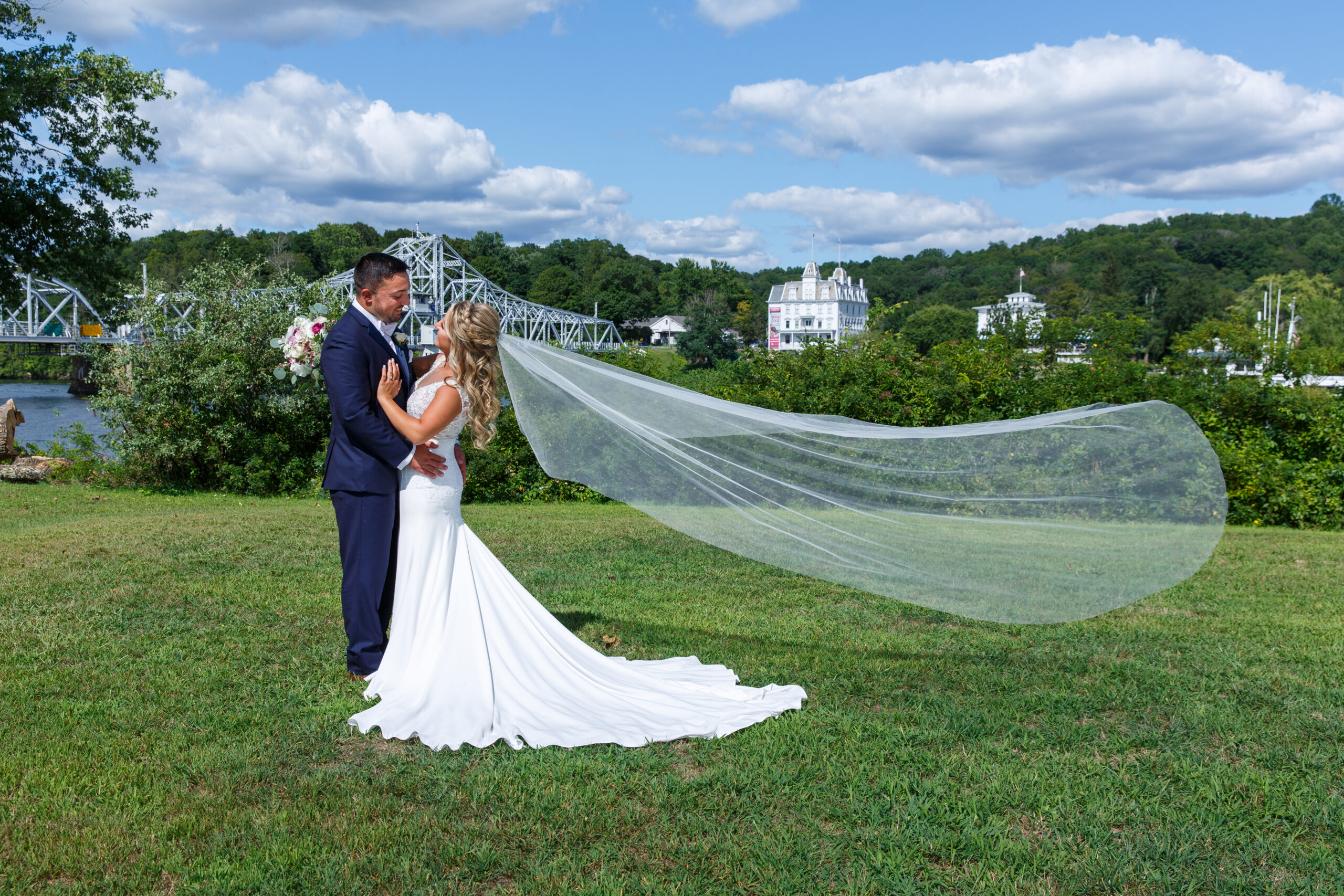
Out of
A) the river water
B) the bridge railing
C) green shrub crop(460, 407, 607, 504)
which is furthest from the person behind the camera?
the bridge railing

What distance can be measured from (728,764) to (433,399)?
7.81 ft

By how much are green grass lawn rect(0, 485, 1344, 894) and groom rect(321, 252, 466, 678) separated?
18.6 inches

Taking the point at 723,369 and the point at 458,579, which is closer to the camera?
the point at 458,579

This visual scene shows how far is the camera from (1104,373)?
1217 cm

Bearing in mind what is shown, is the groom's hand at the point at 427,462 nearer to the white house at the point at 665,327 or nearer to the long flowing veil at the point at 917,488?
the long flowing veil at the point at 917,488

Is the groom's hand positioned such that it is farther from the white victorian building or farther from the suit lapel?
the white victorian building

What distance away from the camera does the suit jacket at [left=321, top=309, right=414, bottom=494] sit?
4688mm

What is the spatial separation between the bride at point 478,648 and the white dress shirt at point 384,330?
0.07m

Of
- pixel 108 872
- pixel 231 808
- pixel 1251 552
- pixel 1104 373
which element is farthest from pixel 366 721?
pixel 1104 373

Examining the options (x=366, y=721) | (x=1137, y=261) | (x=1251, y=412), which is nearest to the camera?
(x=366, y=721)

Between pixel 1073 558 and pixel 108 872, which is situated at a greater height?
pixel 1073 558

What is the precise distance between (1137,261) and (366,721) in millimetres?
134405

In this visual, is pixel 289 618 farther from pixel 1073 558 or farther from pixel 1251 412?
pixel 1251 412

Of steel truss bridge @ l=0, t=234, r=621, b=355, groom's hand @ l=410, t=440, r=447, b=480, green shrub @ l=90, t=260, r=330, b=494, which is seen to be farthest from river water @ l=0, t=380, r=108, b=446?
groom's hand @ l=410, t=440, r=447, b=480
